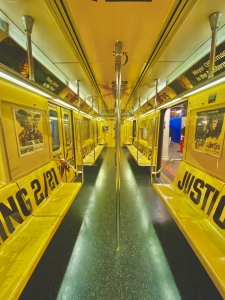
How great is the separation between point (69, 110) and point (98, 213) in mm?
3332

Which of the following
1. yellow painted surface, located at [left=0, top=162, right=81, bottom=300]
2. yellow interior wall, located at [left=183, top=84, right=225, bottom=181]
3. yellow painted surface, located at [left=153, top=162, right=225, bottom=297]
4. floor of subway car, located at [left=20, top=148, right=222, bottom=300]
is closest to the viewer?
yellow painted surface, located at [left=0, top=162, right=81, bottom=300]

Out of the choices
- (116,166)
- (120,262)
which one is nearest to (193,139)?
(116,166)

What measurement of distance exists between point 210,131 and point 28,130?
9.84 ft

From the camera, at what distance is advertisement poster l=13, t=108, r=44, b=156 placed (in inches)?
79.7

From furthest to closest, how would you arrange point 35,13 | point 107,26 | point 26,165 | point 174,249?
1. point 26,165
2. point 174,249
3. point 107,26
4. point 35,13

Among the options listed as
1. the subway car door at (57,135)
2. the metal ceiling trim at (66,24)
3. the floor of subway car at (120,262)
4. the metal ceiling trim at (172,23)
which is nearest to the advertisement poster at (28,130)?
the subway car door at (57,135)

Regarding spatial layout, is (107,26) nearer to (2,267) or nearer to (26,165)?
(26,165)

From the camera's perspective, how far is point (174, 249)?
2.02 metres

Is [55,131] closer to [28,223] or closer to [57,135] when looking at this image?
[57,135]

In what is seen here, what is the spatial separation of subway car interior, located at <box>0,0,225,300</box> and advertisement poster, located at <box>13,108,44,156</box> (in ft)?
0.06

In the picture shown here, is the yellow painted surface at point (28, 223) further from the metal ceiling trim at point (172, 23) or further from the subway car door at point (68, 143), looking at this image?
the metal ceiling trim at point (172, 23)

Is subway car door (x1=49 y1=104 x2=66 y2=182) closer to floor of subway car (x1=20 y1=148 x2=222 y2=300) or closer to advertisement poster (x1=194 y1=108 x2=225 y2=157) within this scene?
floor of subway car (x1=20 y1=148 x2=222 y2=300)

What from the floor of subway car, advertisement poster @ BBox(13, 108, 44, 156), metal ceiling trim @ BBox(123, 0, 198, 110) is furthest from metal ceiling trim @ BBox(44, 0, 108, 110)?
the floor of subway car

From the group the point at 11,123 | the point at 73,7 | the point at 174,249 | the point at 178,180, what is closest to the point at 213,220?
the point at 174,249
